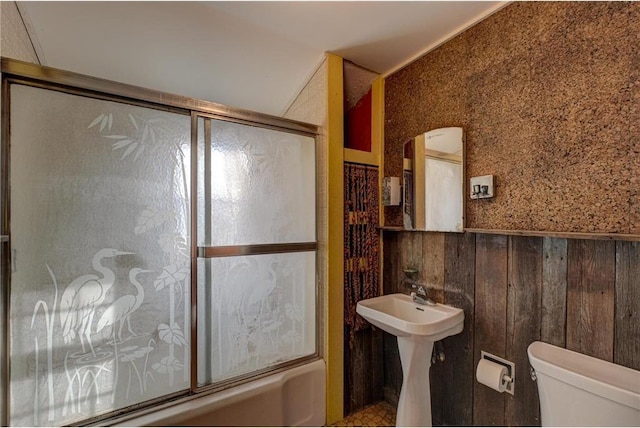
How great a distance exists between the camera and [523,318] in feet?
4.30

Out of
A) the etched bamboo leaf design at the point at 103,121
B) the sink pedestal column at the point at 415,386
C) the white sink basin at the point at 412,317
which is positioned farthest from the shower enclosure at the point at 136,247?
the sink pedestal column at the point at 415,386

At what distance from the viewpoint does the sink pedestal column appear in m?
1.48

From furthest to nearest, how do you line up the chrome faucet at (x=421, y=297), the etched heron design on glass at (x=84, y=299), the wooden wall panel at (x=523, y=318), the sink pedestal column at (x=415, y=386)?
the chrome faucet at (x=421, y=297)
the sink pedestal column at (x=415, y=386)
the wooden wall panel at (x=523, y=318)
the etched heron design on glass at (x=84, y=299)

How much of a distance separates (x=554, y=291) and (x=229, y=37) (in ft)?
6.86

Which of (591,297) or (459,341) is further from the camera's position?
(459,341)

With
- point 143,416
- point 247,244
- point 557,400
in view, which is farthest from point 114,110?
point 557,400

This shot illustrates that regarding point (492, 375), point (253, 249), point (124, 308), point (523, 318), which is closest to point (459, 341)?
point (492, 375)

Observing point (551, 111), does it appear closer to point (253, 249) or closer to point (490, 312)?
Answer: point (490, 312)

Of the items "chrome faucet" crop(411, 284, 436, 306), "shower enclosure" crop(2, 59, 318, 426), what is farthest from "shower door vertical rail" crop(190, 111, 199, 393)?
"chrome faucet" crop(411, 284, 436, 306)

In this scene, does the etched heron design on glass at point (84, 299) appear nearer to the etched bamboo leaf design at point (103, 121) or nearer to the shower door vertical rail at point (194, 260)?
the shower door vertical rail at point (194, 260)

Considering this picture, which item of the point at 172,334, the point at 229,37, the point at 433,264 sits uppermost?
the point at 229,37

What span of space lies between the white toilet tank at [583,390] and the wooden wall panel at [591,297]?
55 mm

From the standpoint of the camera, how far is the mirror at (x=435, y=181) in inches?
60.5

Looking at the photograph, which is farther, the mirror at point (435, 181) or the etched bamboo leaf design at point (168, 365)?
the mirror at point (435, 181)
